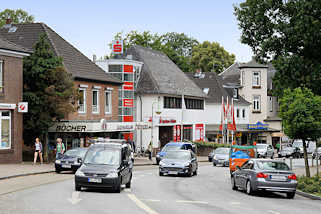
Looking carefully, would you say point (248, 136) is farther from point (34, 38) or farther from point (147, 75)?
point (34, 38)

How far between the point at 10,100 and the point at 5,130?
1.91 metres

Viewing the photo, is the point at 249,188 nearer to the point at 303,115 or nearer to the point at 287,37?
the point at 303,115

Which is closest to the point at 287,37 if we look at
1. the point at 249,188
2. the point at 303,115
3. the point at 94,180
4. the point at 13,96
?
the point at 303,115

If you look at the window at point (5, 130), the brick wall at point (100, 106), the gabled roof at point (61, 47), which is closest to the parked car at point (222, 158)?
the brick wall at point (100, 106)

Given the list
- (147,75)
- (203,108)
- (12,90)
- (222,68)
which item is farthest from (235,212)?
(222,68)

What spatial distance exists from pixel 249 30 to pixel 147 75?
95.6 feet

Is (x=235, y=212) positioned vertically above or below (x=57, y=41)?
below

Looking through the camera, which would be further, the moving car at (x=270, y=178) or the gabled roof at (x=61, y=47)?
the gabled roof at (x=61, y=47)

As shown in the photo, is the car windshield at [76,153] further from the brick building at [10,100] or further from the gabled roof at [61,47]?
the gabled roof at [61,47]

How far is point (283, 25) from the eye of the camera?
1145 inches

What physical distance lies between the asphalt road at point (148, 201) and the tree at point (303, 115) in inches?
159

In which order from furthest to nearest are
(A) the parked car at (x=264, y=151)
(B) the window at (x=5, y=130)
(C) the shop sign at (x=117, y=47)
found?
(A) the parked car at (x=264, y=151)
(C) the shop sign at (x=117, y=47)
(B) the window at (x=5, y=130)

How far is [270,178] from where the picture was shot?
20.5 m

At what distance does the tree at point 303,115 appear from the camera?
25.0 meters
